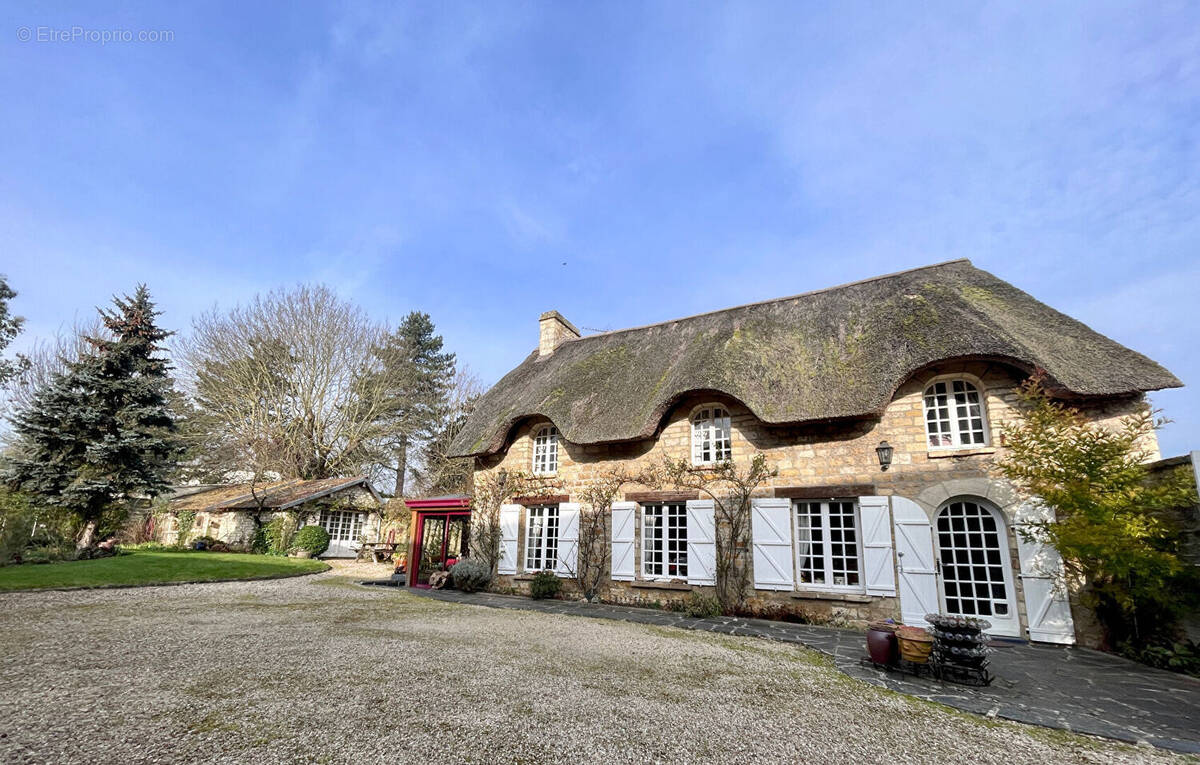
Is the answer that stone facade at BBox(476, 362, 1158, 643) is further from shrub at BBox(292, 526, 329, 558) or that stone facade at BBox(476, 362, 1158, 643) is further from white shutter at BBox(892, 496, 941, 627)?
shrub at BBox(292, 526, 329, 558)

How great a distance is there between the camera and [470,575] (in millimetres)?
11484

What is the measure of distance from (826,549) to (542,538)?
5.77 metres

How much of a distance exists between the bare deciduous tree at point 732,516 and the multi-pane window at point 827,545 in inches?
33.1

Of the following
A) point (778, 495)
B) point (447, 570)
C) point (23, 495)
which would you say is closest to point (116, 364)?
point (23, 495)

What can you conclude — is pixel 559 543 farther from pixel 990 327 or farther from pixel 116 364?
pixel 116 364

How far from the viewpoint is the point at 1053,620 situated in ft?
23.4

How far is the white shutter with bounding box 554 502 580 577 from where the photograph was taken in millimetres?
10852

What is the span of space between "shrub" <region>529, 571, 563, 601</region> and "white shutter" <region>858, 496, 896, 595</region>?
18.5 feet

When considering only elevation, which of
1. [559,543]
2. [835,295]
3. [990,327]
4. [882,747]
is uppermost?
[835,295]

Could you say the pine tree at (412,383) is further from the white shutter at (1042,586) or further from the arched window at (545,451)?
the white shutter at (1042,586)

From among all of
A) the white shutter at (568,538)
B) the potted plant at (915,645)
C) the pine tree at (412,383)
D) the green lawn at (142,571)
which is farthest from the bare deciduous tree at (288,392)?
the potted plant at (915,645)

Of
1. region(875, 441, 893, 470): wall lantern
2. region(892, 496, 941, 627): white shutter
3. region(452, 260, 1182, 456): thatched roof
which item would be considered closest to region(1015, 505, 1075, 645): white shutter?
region(892, 496, 941, 627): white shutter

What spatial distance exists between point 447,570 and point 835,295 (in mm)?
10527

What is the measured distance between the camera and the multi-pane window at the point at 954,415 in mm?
8281
